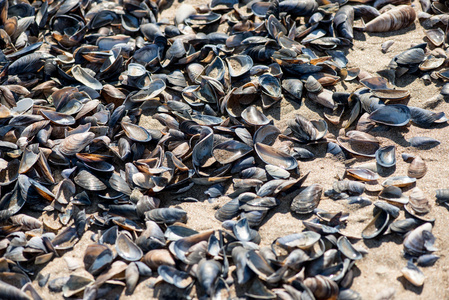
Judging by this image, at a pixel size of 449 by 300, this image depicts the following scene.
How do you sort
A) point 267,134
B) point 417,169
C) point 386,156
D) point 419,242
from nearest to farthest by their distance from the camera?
point 419,242 < point 417,169 < point 386,156 < point 267,134

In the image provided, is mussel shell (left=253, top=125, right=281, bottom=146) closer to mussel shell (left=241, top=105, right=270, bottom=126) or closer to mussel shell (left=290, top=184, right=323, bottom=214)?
mussel shell (left=241, top=105, right=270, bottom=126)

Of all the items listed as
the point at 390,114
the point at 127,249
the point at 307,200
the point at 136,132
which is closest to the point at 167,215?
the point at 127,249

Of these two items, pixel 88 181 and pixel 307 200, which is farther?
pixel 88 181

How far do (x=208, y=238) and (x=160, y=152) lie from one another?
0.86 m

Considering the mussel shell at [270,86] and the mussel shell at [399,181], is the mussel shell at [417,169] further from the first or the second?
the mussel shell at [270,86]

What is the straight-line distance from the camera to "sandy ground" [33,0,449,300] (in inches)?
91.7

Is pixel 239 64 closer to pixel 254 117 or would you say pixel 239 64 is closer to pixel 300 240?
pixel 254 117

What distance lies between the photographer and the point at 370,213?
2.64m

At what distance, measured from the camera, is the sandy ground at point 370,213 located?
7.64ft

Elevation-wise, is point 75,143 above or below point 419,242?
above

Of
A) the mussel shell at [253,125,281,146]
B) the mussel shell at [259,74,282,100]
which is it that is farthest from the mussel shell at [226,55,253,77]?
the mussel shell at [253,125,281,146]

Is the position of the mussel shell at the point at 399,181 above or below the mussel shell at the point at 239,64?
below

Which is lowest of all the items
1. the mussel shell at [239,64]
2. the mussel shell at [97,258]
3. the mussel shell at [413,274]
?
the mussel shell at [97,258]

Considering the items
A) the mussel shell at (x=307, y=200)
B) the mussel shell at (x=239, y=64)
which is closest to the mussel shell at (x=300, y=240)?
the mussel shell at (x=307, y=200)
